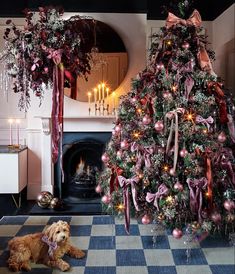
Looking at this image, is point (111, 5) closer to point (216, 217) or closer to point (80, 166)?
point (80, 166)

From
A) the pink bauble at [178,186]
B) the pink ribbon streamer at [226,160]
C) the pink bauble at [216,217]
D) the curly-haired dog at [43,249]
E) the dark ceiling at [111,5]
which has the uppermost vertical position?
the dark ceiling at [111,5]

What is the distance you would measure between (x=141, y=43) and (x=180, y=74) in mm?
1186

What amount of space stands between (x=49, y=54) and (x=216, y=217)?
1773 mm

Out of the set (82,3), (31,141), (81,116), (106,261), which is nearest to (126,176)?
(106,261)

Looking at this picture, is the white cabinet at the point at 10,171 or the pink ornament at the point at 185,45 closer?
the pink ornament at the point at 185,45

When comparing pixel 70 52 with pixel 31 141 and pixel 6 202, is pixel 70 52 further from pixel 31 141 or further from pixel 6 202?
pixel 6 202

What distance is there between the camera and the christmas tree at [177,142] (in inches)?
73.1

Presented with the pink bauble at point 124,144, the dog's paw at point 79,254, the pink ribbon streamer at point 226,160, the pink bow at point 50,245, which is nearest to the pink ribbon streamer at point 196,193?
the pink ribbon streamer at point 226,160

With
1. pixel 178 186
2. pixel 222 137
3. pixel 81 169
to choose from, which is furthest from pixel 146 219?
pixel 81 169

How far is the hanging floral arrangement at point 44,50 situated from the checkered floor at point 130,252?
1.23 metres

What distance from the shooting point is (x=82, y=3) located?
3.04m

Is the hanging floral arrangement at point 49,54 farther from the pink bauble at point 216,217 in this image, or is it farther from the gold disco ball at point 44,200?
the pink bauble at point 216,217

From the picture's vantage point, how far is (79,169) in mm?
3186

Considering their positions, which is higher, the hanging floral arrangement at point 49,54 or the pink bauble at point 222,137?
the hanging floral arrangement at point 49,54
